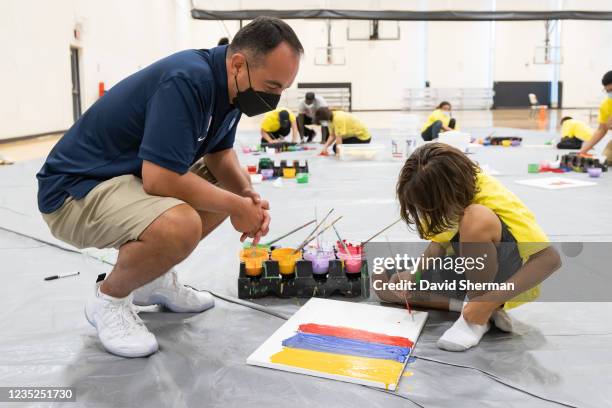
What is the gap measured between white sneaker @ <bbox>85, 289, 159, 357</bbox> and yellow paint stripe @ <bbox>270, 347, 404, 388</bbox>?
13.9 inches

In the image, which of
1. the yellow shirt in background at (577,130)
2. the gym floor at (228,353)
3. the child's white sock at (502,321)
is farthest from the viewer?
the yellow shirt in background at (577,130)

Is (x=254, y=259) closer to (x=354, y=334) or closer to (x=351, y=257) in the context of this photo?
(x=351, y=257)

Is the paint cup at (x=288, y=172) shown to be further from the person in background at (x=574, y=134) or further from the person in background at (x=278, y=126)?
the person in background at (x=574, y=134)

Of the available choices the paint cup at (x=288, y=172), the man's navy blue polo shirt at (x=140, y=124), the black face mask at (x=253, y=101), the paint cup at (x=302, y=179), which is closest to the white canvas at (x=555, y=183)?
the paint cup at (x=302, y=179)

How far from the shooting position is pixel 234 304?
1.90 metres

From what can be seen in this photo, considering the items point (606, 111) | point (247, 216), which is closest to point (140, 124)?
point (247, 216)

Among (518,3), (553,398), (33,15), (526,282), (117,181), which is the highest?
(518,3)

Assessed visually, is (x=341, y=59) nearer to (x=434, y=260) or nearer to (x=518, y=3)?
(x=518, y=3)

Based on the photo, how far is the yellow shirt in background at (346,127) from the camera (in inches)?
255

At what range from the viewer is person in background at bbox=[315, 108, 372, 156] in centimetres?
647

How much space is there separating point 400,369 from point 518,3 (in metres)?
10.2

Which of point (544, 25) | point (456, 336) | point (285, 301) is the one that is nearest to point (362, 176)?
point (285, 301)

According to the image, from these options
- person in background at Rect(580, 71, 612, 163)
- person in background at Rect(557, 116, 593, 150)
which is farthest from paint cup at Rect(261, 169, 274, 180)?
person in background at Rect(557, 116, 593, 150)

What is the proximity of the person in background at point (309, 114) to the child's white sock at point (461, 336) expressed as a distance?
231 inches
